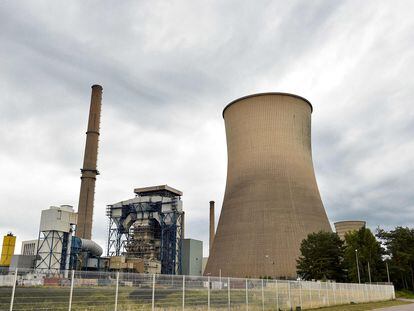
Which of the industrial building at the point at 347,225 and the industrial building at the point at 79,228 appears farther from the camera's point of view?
the industrial building at the point at 347,225

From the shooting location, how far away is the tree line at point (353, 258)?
1213 inches

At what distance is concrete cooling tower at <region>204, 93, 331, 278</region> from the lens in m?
31.7

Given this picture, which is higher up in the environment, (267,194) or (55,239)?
(267,194)

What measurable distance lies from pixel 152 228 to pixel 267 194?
21.3 meters

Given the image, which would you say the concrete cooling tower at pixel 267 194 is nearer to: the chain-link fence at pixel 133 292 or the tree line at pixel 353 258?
the tree line at pixel 353 258

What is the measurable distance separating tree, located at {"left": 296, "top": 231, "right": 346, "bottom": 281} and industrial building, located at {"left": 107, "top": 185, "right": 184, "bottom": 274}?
2013 cm

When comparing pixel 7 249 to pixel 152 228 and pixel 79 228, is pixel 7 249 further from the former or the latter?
pixel 152 228

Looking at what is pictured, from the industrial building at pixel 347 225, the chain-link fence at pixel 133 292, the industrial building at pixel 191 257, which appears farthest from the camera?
the industrial building at pixel 347 225

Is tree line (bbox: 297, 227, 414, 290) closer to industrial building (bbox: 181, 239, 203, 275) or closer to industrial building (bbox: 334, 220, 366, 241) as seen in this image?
industrial building (bbox: 181, 239, 203, 275)

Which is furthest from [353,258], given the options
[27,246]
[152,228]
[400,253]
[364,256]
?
[27,246]

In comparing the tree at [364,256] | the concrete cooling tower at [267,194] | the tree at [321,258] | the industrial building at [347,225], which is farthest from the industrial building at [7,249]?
the industrial building at [347,225]

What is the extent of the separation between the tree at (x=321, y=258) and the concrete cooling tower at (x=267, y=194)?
1.02 m

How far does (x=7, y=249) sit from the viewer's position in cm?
3672

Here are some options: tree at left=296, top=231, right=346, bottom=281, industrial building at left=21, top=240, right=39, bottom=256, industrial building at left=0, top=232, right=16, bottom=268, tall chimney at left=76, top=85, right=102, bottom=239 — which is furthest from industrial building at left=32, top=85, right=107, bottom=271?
industrial building at left=21, top=240, right=39, bottom=256
